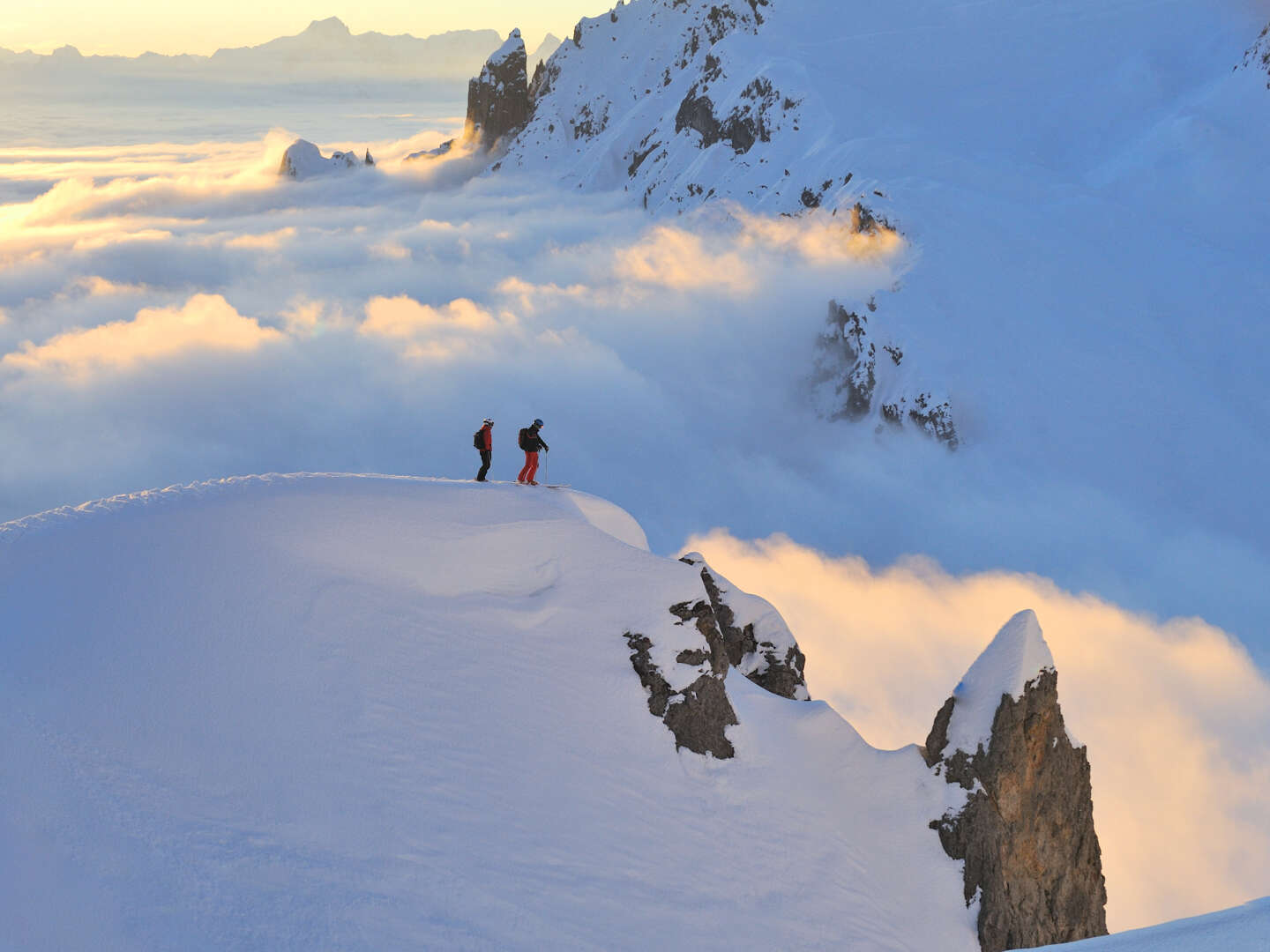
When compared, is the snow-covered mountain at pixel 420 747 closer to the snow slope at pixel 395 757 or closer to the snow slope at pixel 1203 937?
the snow slope at pixel 395 757

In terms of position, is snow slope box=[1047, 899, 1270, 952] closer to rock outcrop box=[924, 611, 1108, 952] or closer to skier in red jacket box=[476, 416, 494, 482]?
rock outcrop box=[924, 611, 1108, 952]

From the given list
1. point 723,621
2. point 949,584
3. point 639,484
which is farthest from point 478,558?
point 639,484

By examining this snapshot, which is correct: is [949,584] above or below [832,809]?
above

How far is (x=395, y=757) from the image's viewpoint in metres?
16.5

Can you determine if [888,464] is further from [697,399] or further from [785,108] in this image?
[697,399]

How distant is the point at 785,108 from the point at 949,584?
65.3 meters

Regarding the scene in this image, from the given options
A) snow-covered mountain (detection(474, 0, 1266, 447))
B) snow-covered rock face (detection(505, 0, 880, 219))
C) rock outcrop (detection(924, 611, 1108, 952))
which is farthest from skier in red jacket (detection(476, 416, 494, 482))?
snow-covered rock face (detection(505, 0, 880, 219))

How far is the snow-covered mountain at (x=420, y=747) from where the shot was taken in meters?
13.4

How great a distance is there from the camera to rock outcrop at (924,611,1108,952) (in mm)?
22375

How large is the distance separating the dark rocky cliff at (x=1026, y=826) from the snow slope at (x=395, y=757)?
2.68 ft

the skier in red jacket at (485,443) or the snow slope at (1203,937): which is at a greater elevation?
the skier in red jacket at (485,443)

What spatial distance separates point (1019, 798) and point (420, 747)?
14.8 meters

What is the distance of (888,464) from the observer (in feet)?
399

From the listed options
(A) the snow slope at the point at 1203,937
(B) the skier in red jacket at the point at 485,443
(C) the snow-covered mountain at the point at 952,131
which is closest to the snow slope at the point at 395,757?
(B) the skier in red jacket at the point at 485,443
